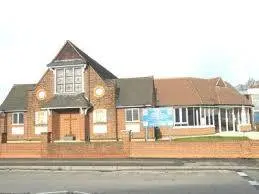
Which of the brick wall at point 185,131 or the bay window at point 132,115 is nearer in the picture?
the bay window at point 132,115

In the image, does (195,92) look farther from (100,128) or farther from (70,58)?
(70,58)

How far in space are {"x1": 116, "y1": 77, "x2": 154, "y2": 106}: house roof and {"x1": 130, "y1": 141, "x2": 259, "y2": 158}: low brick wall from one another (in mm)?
12295

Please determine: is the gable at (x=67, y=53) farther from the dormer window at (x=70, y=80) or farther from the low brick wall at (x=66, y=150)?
the low brick wall at (x=66, y=150)

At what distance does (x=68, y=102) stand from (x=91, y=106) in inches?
79.5

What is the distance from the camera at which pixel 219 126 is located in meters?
40.2

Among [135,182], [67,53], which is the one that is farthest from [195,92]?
[135,182]

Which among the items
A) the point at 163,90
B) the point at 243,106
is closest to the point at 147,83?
the point at 163,90

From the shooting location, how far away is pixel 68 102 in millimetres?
36312

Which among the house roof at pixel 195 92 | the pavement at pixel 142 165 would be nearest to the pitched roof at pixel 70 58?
the house roof at pixel 195 92

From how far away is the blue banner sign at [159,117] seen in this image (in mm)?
26297

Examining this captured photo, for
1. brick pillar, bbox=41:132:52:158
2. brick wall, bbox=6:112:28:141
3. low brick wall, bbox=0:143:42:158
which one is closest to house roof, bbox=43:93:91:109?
brick wall, bbox=6:112:28:141

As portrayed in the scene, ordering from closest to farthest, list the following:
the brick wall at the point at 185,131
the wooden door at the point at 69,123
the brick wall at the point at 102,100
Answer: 1. the brick wall at the point at 102,100
2. the wooden door at the point at 69,123
3. the brick wall at the point at 185,131

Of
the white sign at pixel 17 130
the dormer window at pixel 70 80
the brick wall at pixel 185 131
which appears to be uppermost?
the dormer window at pixel 70 80

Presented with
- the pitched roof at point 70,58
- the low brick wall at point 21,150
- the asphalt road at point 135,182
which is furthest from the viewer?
the pitched roof at point 70,58
